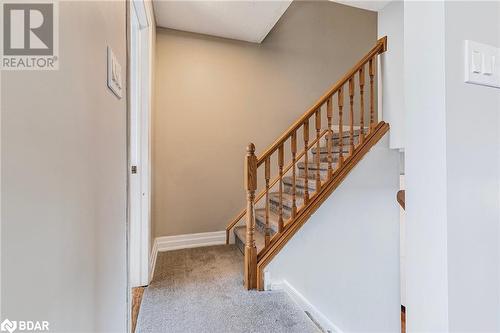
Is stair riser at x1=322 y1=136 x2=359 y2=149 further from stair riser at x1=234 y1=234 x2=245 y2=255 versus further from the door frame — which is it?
the door frame

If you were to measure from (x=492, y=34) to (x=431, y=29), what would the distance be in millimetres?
208

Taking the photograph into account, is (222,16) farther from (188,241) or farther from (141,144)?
(188,241)

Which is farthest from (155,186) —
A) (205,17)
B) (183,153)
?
(205,17)

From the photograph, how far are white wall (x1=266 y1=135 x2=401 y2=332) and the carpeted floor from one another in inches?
15.3

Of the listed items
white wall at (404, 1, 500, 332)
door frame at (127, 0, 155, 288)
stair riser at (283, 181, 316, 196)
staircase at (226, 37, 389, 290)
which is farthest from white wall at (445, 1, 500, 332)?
door frame at (127, 0, 155, 288)

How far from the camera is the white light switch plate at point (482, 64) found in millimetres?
695

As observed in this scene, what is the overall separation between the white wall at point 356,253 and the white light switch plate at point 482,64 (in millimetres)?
1647

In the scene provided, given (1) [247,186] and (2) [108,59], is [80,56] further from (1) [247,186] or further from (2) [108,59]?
(1) [247,186]

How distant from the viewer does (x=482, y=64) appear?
71cm

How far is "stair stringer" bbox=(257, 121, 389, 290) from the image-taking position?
78.2 inches

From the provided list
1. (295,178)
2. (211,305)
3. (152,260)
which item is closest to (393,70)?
(295,178)

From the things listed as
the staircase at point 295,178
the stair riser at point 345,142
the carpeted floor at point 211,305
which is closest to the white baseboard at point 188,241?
the staircase at point 295,178

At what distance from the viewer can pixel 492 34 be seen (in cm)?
74

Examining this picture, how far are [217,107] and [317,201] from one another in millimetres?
1628
